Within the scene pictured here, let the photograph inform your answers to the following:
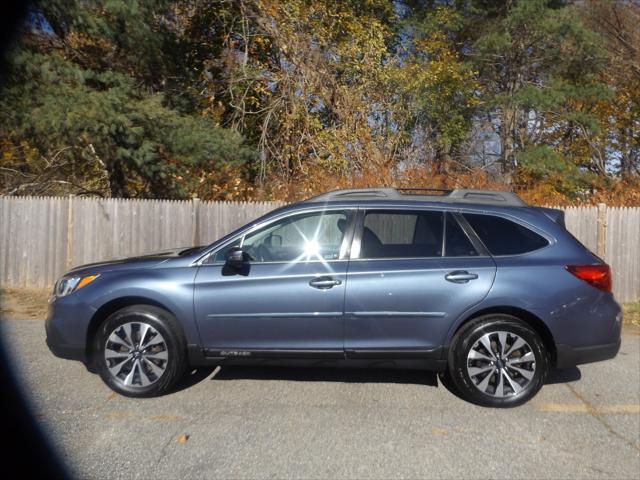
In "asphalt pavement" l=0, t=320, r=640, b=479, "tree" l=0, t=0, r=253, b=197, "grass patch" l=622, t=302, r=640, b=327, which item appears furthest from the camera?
"tree" l=0, t=0, r=253, b=197

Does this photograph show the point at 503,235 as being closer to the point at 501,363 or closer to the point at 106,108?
the point at 501,363

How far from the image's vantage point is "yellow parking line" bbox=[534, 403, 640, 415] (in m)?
4.53

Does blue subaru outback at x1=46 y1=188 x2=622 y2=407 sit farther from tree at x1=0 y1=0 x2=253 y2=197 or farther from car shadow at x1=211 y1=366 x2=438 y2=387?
tree at x1=0 y1=0 x2=253 y2=197

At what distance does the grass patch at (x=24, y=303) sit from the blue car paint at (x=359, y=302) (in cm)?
399

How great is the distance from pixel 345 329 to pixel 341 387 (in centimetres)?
73

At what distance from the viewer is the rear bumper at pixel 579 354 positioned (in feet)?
14.6

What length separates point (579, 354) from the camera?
14.7 ft

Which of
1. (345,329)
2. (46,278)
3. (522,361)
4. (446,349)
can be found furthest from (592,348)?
(46,278)

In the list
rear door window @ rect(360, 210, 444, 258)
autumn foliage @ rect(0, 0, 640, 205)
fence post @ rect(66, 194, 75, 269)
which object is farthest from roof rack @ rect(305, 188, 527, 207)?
fence post @ rect(66, 194, 75, 269)

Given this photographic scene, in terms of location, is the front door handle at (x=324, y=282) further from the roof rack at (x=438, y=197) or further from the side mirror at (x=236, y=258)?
the roof rack at (x=438, y=197)

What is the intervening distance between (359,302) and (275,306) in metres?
0.69

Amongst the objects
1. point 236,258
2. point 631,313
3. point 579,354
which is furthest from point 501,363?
point 631,313

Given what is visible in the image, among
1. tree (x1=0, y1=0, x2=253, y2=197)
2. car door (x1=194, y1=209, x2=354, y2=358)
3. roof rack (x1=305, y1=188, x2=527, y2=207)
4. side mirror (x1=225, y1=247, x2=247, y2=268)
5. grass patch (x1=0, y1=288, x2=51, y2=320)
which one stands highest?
tree (x1=0, y1=0, x2=253, y2=197)

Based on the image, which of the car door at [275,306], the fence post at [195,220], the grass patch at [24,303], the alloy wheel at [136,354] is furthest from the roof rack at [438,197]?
the fence post at [195,220]
